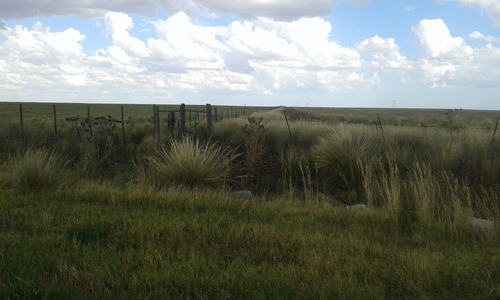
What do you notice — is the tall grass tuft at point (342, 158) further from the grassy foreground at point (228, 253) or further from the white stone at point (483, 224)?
the white stone at point (483, 224)

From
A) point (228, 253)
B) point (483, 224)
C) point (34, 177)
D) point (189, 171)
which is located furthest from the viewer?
point (189, 171)

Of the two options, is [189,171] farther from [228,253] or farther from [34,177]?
[228,253]

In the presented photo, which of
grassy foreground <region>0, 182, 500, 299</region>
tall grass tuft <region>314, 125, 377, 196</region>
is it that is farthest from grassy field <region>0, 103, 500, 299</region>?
tall grass tuft <region>314, 125, 377, 196</region>

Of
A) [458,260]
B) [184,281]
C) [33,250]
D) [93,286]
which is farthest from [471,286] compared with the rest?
[33,250]

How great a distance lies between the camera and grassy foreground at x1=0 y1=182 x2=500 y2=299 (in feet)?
11.9

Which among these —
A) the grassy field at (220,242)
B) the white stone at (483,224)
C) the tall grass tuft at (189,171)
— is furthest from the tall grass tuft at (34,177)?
the white stone at (483,224)

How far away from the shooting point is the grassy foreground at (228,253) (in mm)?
3631

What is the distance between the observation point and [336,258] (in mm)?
4242

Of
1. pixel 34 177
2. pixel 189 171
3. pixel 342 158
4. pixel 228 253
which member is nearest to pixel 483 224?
pixel 228 253

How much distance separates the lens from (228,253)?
14.8 feet

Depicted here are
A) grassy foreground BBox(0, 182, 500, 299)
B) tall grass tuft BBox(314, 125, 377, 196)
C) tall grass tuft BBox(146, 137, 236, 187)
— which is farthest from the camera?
tall grass tuft BBox(314, 125, 377, 196)

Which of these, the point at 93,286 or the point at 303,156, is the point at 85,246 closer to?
the point at 93,286

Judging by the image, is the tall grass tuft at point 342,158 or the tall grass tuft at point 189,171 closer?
the tall grass tuft at point 189,171

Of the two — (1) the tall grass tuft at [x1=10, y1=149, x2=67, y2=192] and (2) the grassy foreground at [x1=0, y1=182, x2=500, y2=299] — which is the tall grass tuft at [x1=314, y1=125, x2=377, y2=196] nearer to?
(2) the grassy foreground at [x1=0, y1=182, x2=500, y2=299]
